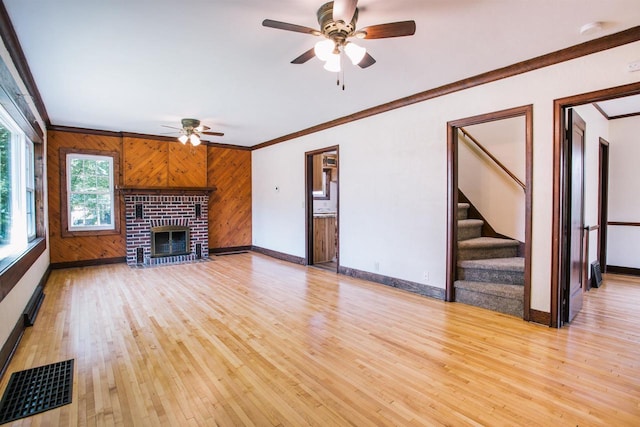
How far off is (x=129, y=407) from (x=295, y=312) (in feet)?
6.27

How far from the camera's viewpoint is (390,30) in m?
2.23

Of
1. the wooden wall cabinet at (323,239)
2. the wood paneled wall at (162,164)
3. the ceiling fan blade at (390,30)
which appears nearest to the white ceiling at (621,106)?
the ceiling fan blade at (390,30)

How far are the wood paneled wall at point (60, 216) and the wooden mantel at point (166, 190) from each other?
2.97 feet

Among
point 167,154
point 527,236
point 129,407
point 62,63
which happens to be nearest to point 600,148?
point 527,236

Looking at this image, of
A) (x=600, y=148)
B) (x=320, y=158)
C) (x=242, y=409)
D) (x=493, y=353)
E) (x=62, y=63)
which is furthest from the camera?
(x=320, y=158)

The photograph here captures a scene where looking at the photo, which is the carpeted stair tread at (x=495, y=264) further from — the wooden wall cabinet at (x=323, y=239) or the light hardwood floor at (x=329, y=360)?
the wooden wall cabinet at (x=323, y=239)

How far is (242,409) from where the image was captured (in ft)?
6.43

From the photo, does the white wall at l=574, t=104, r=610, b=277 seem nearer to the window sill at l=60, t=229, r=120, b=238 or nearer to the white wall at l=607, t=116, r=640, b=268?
the white wall at l=607, t=116, r=640, b=268

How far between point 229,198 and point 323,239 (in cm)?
283

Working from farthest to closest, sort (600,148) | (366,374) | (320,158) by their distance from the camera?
1. (320,158)
2. (600,148)
3. (366,374)

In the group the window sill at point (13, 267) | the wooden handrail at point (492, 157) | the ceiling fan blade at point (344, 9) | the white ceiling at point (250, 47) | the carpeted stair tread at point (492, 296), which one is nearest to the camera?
the ceiling fan blade at point (344, 9)

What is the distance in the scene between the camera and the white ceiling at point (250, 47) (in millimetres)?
2381

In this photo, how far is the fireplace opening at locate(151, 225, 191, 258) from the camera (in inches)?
269

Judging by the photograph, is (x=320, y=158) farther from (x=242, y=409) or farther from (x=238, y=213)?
(x=242, y=409)
